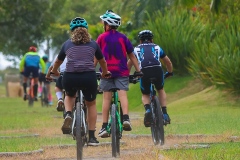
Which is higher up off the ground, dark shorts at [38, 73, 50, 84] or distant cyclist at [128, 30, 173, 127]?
dark shorts at [38, 73, 50, 84]

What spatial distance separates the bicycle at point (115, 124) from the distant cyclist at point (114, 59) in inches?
3.2

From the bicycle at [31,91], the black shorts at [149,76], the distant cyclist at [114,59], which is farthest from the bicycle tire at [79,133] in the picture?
the bicycle at [31,91]

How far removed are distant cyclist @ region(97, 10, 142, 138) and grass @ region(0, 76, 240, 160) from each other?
79cm

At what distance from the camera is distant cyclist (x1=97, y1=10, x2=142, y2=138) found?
1183 cm

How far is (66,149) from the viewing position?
12508 millimetres

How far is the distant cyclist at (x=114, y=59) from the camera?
11.8 metres

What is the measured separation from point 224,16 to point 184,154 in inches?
722

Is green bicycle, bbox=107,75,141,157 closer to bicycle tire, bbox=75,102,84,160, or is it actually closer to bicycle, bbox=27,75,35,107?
bicycle tire, bbox=75,102,84,160

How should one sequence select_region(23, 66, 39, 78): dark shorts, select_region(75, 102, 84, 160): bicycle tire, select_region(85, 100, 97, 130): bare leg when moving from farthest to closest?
select_region(23, 66, 39, 78): dark shorts, select_region(85, 100, 97, 130): bare leg, select_region(75, 102, 84, 160): bicycle tire

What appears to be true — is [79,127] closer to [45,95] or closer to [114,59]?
[114,59]

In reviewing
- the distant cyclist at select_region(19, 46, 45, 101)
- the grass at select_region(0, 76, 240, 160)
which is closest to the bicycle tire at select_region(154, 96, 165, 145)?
the grass at select_region(0, 76, 240, 160)

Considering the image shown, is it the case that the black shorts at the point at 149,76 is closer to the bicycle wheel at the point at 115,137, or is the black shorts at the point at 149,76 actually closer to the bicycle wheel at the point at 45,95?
the bicycle wheel at the point at 115,137

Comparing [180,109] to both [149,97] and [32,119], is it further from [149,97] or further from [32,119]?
[149,97]

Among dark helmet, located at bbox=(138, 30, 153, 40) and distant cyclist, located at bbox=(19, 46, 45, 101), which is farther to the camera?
distant cyclist, located at bbox=(19, 46, 45, 101)
